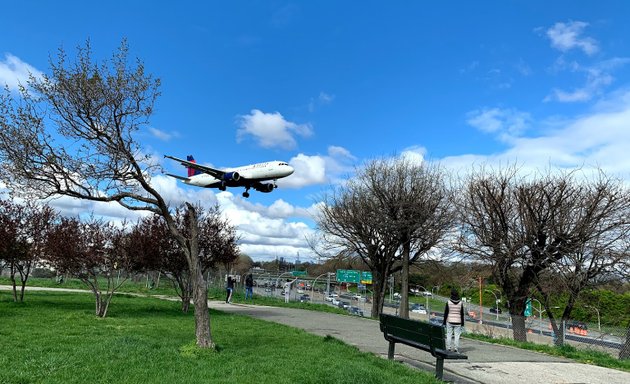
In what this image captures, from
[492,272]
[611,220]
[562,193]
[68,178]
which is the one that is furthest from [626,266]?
[68,178]

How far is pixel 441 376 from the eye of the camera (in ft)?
23.6

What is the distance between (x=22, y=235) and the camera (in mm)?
18219

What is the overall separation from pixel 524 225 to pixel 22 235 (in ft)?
62.4

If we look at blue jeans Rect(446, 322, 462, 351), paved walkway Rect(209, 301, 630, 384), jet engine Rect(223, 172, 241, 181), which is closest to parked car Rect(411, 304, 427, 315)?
jet engine Rect(223, 172, 241, 181)

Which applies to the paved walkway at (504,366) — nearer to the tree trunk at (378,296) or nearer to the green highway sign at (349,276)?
the tree trunk at (378,296)

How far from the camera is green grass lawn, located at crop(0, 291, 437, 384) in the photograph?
6176 mm

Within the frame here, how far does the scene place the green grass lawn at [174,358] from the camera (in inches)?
243

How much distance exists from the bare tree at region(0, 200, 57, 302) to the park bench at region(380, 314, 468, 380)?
14.0m

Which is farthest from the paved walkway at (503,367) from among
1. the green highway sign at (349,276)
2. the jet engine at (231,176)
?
the green highway sign at (349,276)

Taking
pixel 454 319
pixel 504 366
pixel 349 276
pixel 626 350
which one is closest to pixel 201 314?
pixel 454 319

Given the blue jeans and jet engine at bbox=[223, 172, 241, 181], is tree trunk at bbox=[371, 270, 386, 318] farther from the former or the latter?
the blue jeans

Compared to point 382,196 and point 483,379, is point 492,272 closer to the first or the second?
point 382,196

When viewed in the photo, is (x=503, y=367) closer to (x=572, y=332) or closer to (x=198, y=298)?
(x=198, y=298)

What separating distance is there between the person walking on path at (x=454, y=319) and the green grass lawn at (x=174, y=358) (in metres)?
2.59
